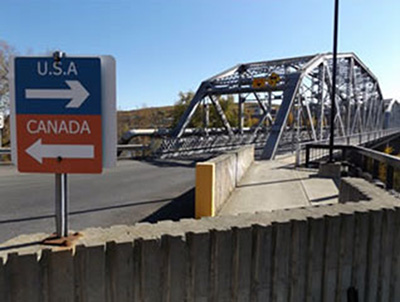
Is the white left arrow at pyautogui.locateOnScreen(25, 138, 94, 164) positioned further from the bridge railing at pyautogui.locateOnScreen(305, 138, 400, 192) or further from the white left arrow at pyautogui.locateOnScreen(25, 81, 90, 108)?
the bridge railing at pyautogui.locateOnScreen(305, 138, 400, 192)

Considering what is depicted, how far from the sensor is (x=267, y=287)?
241 centimetres

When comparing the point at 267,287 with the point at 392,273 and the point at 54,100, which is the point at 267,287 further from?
the point at 54,100

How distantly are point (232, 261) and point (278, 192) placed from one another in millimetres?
6603

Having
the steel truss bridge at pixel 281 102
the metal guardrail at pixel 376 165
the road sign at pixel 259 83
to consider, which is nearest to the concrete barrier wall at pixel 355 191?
the metal guardrail at pixel 376 165

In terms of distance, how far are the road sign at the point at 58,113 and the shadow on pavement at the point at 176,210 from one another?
4.26 m

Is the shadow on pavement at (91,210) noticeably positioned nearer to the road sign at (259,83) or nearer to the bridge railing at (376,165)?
the bridge railing at (376,165)

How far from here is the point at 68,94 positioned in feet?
6.76

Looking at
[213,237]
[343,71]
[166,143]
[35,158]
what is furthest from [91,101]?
[343,71]

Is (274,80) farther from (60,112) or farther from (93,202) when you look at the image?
(60,112)

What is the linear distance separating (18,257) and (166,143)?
21.4 metres

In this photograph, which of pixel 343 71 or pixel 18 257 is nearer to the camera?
pixel 18 257

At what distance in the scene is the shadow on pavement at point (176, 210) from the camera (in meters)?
6.44

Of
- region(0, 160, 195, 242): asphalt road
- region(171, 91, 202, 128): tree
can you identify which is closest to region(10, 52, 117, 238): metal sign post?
region(0, 160, 195, 242): asphalt road

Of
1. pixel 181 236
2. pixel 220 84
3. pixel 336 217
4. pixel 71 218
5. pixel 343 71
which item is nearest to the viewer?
pixel 181 236
